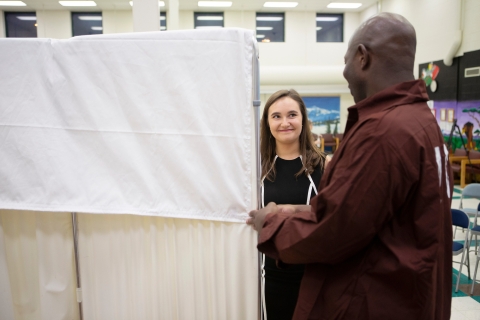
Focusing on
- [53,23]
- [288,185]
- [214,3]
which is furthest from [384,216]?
[53,23]

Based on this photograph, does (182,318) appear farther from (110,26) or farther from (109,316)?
(110,26)

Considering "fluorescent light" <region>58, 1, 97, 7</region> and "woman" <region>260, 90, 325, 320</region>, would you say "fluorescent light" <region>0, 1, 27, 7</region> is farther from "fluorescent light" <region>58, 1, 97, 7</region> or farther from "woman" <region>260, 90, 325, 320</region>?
"woman" <region>260, 90, 325, 320</region>

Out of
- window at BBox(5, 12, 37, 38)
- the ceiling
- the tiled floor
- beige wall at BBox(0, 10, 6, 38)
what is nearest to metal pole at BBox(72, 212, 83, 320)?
the tiled floor

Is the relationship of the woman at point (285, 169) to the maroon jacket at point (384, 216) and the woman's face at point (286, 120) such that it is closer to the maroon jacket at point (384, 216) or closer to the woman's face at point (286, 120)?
the woman's face at point (286, 120)

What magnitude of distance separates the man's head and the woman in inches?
31.4

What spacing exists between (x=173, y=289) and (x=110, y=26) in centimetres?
1289

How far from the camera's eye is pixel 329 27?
13930 mm

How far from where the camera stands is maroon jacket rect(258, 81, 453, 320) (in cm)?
106

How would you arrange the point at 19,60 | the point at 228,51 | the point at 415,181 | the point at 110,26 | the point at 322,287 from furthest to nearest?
the point at 110,26
the point at 19,60
the point at 228,51
the point at 322,287
the point at 415,181

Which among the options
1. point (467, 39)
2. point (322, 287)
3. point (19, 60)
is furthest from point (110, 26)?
point (322, 287)

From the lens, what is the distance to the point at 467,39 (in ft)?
28.1

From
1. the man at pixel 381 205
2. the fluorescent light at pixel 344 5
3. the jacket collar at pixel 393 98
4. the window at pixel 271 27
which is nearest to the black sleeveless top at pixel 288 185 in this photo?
the man at pixel 381 205

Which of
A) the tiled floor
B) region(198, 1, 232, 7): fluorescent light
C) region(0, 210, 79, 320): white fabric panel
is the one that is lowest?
the tiled floor

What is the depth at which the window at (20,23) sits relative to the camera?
13.0 meters
